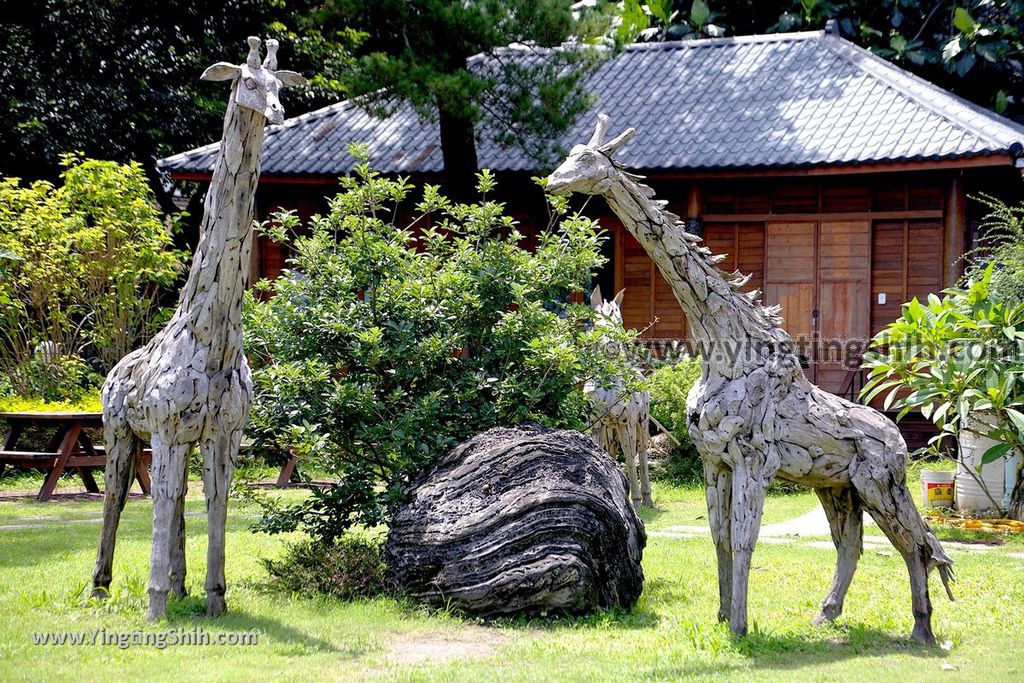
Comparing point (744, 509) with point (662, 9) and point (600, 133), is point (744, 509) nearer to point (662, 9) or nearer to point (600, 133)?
point (600, 133)

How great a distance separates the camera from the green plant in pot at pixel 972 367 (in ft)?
36.6

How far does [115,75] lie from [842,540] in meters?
19.7

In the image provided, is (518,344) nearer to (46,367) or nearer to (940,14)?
(46,367)

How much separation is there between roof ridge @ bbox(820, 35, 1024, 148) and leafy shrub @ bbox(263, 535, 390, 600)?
11.2 m

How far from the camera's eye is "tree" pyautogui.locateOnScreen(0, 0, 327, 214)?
2155cm

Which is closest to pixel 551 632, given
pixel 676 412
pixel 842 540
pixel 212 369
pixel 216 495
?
pixel 842 540

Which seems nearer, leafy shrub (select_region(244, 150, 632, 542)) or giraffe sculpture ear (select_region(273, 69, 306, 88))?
giraffe sculpture ear (select_region(273, 69, 306, 88))

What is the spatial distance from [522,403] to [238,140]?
3.37 metres

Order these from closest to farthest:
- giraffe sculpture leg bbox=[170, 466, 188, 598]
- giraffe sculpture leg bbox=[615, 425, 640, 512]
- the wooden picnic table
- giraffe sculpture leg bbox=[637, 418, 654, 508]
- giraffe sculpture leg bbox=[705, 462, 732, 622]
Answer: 1. giraffe sculpture leg bbox=[705, 462, 732, 622]
2. giraffe sculpture leg bbox=[170, 466, 188, 598]
3. giraffe sculpture leg bbox=[615, 425, 640, 512]
4. giraffe sculpture leg bbox=[637, 418, 654, 508]
5. the wooden picnic table

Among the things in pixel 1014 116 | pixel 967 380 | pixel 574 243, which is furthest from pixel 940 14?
pixel 574 243

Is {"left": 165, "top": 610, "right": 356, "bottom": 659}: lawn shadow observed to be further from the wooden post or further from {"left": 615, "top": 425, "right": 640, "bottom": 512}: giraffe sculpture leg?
the wooden post

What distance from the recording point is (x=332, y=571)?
852 centimetres

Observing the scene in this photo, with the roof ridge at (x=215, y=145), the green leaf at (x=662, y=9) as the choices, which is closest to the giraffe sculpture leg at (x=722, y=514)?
the roof ridge at (x=215, y=145)

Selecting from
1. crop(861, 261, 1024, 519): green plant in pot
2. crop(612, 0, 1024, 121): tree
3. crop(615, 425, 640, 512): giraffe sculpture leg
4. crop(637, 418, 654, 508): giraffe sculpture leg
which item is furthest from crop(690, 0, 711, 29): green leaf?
crop(615, 425, 640, 512): giraffe sculpture leg
